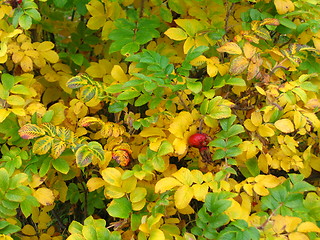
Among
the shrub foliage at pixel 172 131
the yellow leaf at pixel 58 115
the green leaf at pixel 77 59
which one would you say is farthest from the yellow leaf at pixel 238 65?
the green leaf at pixel 77 59

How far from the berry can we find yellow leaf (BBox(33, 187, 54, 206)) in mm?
456

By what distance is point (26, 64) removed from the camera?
5.33 ft

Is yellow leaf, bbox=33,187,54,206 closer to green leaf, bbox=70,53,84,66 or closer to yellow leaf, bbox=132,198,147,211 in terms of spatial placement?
yellow leaf, bbox=132,198,147,211

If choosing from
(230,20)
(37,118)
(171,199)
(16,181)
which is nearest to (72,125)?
(37,118)

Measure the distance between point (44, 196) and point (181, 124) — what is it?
1.54 ft

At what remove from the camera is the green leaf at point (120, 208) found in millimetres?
1300

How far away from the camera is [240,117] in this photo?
1.73 metres

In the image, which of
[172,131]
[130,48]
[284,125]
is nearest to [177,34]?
[130,48]

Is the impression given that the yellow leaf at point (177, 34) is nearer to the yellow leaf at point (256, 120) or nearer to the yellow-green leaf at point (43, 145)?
the yellow leaf at point (256, 120)

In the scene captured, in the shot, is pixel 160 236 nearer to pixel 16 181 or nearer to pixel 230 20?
pixel 16 181

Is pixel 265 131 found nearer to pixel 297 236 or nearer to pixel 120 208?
pixel 297 236

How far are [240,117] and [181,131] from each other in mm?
389

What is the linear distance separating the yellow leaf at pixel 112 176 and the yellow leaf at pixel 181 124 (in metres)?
0.21

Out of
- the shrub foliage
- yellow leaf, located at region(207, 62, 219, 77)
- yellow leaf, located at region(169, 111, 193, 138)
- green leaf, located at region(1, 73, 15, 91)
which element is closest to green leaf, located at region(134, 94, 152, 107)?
the shrub foliage
